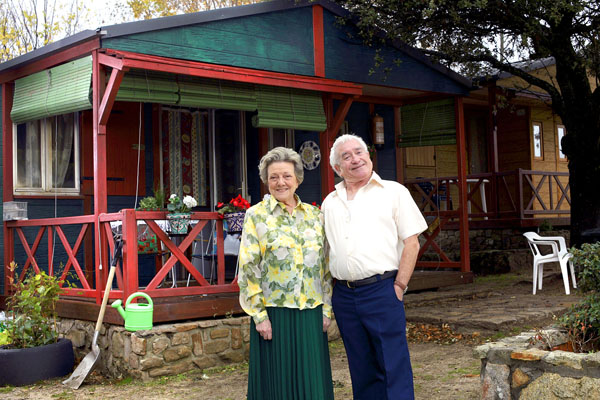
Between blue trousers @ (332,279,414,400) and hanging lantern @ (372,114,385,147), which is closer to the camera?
blue trousers @ (332,279,414,400)

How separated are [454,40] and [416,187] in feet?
9.79

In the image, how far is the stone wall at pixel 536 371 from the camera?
368 centimetres

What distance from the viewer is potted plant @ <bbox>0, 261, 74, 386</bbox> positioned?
5.75 m

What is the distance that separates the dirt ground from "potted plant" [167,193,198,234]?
4.34ft

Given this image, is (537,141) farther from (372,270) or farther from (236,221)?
(372,270)

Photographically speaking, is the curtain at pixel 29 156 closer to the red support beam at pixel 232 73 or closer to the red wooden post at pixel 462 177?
the red support beam at pixel 232 73

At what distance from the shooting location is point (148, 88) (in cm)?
661

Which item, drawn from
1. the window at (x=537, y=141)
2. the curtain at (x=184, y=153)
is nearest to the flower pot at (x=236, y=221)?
the curtain at (x=184, y=153)

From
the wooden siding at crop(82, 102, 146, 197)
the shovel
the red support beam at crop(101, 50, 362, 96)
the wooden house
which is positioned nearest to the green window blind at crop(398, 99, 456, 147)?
the wooden house

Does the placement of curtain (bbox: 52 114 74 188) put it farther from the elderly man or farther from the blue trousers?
the blue trousers

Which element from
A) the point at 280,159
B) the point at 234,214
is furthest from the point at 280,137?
the point at 280,159

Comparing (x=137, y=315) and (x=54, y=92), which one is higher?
(x=54, y=92)

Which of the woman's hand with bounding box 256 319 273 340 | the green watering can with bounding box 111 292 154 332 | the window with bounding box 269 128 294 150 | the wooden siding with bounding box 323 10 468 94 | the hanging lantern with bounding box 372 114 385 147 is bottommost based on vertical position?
the green watering can with bounding box 111 292 154 332

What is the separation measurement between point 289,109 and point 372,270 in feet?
14.9
